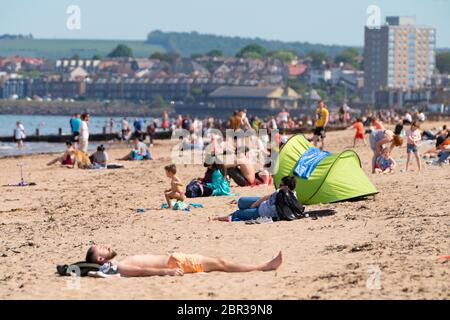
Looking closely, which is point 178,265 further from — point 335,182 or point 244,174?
point 244,174

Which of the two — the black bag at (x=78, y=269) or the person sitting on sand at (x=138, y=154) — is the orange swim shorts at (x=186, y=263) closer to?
the black bag at (x=78, y=269)

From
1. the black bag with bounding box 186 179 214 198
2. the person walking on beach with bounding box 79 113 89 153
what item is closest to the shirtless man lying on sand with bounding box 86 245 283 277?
the black bag with bounding box 186 179 214 198

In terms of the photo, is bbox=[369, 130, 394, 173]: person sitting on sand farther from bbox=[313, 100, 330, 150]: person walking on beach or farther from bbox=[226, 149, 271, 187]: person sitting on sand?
bbox=[313, 100, 330, 150]: person walking on beach

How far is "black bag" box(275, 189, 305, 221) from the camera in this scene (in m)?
14.2

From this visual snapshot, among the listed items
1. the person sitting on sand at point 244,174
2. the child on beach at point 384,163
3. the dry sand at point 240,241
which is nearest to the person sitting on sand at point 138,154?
the dry sand at point 240,241

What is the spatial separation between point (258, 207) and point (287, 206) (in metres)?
0.45

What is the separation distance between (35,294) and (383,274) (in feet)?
9.72

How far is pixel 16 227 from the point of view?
15328 millimetres

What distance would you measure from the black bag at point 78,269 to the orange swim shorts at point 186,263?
26.8 inches

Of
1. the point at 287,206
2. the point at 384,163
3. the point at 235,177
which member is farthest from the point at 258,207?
the point at 384,163

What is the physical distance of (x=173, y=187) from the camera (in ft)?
54.4

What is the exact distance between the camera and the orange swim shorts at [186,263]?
36.1 ft
